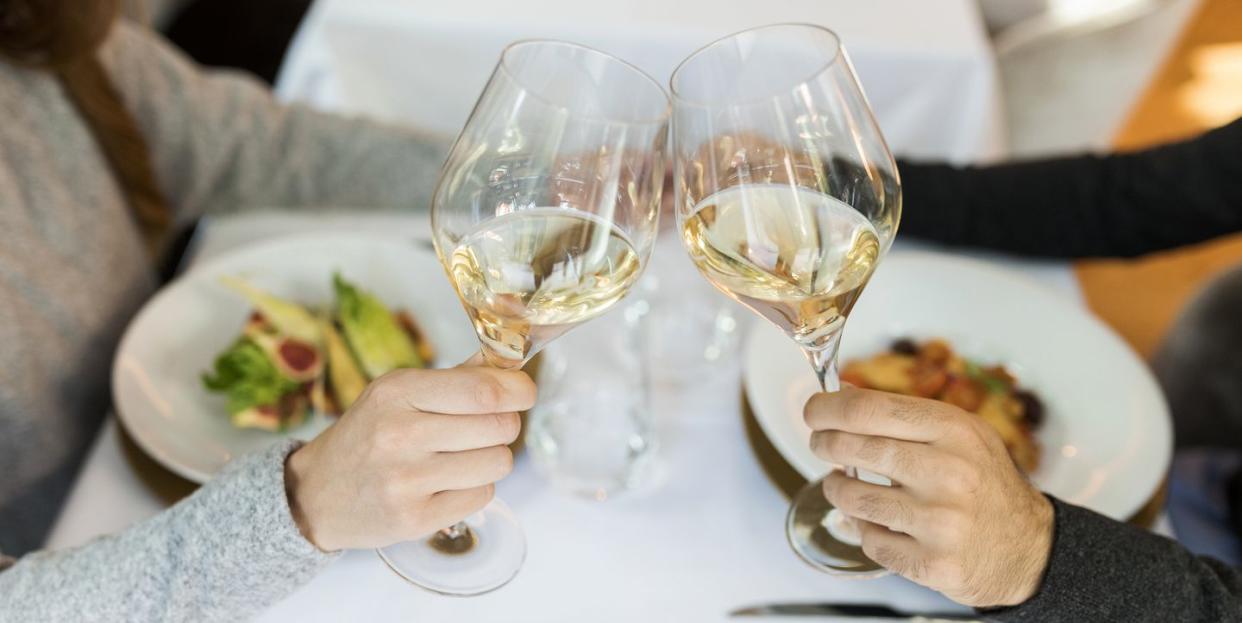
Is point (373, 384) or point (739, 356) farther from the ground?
point (373, 384)

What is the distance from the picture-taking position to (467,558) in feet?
2.41

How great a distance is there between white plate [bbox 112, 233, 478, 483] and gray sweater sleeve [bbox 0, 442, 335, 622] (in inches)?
3.9

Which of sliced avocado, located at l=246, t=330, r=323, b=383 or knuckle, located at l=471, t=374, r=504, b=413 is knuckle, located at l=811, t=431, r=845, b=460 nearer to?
knuckle, located at l=471, t=374, r=504, b=413

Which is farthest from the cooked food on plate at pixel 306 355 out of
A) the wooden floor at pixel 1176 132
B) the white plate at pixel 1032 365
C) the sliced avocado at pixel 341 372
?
the wooden floor at pixel 1176 132

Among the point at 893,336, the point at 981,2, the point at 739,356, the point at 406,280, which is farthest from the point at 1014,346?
the point at 981,2

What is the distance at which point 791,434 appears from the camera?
825mm

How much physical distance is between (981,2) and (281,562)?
2.21 metres

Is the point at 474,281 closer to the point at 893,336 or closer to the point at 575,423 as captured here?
the point at 575,423

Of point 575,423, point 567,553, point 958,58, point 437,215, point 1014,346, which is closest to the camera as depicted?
point 437,215

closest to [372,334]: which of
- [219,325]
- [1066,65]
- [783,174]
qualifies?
[219,325]

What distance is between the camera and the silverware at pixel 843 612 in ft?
2.42

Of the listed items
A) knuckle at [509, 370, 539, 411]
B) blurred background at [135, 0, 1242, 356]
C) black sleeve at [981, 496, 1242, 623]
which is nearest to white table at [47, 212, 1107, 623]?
black sleeve at [981, 496, 1242, 623]

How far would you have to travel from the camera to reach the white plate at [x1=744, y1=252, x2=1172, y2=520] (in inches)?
32.6

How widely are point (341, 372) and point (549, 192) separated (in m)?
0.41
